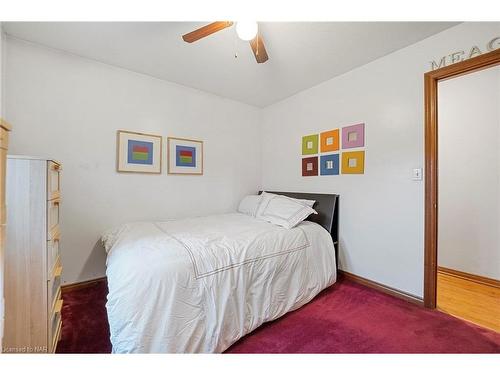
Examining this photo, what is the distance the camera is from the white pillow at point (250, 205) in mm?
2835

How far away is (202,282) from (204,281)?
1 cm

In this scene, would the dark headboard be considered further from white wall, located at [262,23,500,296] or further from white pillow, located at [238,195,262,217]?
white pillow, located at [238,195,262,217]

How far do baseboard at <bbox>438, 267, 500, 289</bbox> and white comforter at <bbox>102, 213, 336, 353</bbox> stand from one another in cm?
179

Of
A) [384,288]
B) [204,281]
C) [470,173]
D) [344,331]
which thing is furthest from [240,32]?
[470,173]

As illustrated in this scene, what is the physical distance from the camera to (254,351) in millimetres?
1351

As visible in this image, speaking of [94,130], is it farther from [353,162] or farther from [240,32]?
[353,162]

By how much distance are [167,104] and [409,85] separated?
2552 millimetres

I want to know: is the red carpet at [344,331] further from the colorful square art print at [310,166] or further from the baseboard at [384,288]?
the colorful square art print at [310,166]

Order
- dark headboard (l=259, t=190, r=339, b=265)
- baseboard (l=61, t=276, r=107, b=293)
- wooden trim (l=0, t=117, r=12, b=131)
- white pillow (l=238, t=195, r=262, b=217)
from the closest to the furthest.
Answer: wooden trim (l=0, t=117, r=12, b=131) → baseboard (l=61, t=276, r=107, b=293) → dark headboard (l=259, t=190, r=339, b=265) → white pillow (l=238, t=195, r=262, b=217)

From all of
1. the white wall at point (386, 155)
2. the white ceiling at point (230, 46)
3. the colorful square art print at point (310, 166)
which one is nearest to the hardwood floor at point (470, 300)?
the white wall at point (386, 155)

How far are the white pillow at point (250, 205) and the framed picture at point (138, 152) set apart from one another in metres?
1.20

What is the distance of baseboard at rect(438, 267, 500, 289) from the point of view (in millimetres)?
2275

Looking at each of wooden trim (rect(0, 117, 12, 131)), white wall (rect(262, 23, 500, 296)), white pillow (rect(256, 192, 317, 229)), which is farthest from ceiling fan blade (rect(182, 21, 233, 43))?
white pillow (rect(256, 192, 317, 229))

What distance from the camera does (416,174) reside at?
1906mm
